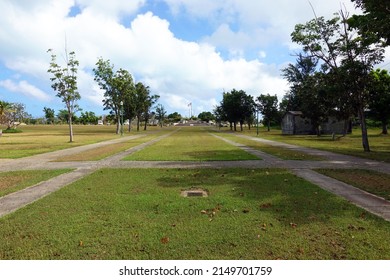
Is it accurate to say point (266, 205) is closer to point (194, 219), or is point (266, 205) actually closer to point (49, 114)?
point (194, 219)

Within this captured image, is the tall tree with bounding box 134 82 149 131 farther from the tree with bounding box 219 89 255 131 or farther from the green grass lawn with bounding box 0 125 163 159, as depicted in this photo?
the green grass lawn with bounding box 0 125 163 159

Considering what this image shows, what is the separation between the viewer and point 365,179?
402 inches

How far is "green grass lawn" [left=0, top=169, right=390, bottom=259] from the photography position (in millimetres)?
4500

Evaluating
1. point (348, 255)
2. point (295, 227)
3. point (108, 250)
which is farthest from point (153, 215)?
point (348, 255)

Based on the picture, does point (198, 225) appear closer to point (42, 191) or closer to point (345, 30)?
point (42, 191)

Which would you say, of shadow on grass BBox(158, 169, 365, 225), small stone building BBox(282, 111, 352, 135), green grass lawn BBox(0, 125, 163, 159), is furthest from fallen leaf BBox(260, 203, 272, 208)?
small stone building BBox(282, 111, 352, 135)

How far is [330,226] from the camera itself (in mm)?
5543

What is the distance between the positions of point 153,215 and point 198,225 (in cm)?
113

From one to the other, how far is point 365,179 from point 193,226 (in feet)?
24.6

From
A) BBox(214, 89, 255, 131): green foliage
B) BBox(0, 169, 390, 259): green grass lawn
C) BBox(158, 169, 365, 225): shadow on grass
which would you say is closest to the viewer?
BBox(0, 169, 390, 259): green grass lawn

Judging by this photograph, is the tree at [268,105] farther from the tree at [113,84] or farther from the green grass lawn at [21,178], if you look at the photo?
the green grass lawn at [21,178]

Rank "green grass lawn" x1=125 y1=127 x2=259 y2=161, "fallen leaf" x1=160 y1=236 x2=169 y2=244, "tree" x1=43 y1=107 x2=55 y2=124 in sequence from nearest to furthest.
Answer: "fallen leaf" x1=160 y1=236 x2=169 y2=244, "green grass lawn" x1=125 y1=127 x2=259 y2=161, "tree" x1=43 y1=107 x2=55 y2=124

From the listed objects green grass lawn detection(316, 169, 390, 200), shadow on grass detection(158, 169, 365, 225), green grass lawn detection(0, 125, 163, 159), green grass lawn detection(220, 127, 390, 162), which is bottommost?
green grass lawn detection(220, 127, 390, 162)

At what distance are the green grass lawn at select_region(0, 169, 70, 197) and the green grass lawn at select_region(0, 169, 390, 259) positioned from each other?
5.70 ft
